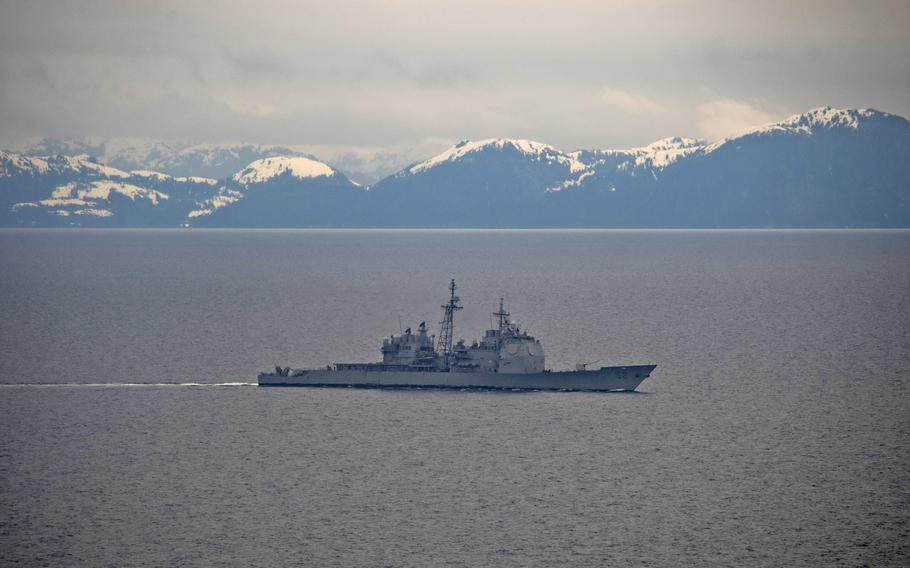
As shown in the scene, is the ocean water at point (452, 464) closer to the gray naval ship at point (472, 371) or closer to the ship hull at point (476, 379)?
the ship hull at point (476, 379)

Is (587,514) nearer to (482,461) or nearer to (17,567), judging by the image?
(482,461)

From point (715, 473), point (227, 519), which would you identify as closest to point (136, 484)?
point (227, 519)

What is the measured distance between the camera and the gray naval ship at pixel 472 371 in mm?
117562

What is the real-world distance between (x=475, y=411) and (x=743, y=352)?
51376 millimetres

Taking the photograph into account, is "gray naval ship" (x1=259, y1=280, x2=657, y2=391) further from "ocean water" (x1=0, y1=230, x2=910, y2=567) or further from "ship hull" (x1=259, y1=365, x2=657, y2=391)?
"ocean water" (x1=0, y1=230, x2=910, y2=567)

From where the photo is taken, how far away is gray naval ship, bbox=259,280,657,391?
386 feet

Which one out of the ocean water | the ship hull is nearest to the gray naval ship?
the ship hull

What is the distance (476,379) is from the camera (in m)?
120

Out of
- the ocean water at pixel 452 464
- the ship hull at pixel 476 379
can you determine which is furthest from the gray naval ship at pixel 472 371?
the ocean water at pixel 452 464

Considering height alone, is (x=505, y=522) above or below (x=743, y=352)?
below

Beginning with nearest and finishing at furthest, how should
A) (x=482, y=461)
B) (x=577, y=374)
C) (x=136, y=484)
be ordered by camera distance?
(x=136, y=484), (x=482, y=461), (x=577, y=374)

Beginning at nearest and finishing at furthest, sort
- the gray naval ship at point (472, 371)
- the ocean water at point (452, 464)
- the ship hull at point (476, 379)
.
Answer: the ocean water at point (452, 464)
the ship hull at point (476, 379)
the gray naval ship at point (472, 371)

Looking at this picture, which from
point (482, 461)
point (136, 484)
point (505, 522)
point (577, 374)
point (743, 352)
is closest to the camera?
point (505, 522)

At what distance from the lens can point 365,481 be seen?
3243 inches
